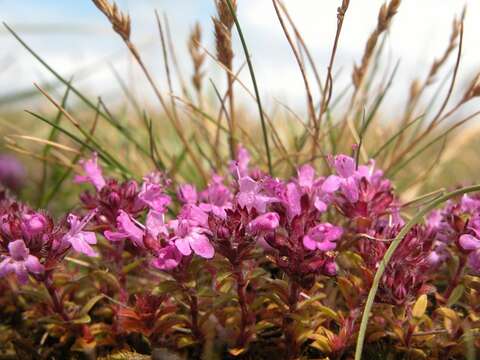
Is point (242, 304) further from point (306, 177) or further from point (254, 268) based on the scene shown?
point (306, 177)

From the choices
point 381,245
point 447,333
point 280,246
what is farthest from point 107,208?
point 447,333

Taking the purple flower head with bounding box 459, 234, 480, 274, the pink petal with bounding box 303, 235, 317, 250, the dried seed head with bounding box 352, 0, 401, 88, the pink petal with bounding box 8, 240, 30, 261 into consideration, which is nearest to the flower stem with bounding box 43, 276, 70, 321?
the pink petal with bounding box 8, 240, 30, 261

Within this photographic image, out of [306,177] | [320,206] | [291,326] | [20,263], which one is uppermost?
[306,177]

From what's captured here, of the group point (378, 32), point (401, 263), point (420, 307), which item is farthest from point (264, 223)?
point (378, 32)

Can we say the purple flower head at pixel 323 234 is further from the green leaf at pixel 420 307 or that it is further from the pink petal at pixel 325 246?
the green leaf at pixel 420 307

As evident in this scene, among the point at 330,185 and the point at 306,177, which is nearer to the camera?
the point at 330,185

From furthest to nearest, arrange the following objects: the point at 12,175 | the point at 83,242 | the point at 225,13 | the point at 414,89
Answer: the point at 12,175, the point at 414,89, the point at 225,13, the point at 83,242

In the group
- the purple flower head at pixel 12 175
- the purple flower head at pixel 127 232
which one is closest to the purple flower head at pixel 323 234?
the purple flower head at pixel 127 232

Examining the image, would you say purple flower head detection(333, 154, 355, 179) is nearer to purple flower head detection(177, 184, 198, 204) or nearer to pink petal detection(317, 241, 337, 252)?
pink petal detection(317, 241, 337, 252)

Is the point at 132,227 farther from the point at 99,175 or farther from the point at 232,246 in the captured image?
the point at 99,175
